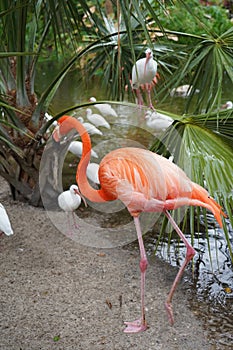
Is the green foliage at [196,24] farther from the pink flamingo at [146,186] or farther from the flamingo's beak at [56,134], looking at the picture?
the pink flamingo at [146,186]

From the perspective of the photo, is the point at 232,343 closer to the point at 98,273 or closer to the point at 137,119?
the point at 98,273

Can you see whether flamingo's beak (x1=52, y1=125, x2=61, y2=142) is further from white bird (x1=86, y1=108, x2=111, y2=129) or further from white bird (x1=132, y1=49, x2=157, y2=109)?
white bird (x1=86, y1=108, x2=111, y2=129)

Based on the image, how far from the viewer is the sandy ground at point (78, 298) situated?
2.34m

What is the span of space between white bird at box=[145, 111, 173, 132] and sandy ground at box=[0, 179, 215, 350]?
0.81m

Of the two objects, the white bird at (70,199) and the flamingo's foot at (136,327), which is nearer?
the flamingo's foot at (136,327)

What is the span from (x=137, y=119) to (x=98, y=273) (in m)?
0.95

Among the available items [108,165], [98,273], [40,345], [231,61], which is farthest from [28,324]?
[231,61]

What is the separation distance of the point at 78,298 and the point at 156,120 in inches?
58.2

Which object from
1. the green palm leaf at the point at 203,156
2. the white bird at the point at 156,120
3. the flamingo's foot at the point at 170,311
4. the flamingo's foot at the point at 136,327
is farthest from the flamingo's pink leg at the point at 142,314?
the white bird at the point at 156,120

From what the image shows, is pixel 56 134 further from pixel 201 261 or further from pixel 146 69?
pixel 201 261

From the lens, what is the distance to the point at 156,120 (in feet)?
12.0

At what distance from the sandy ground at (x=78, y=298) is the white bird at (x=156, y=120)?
31.8 inches

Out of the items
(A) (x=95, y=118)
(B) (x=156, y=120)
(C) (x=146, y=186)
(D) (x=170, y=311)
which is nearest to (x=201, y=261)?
(D) (x=170, y=311)

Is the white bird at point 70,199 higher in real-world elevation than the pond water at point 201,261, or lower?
higher
